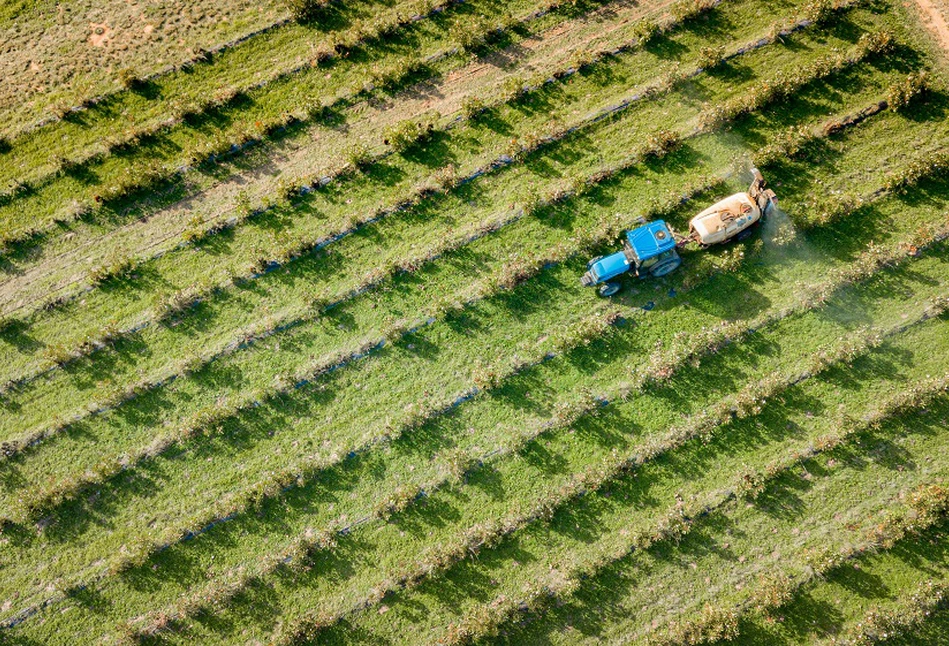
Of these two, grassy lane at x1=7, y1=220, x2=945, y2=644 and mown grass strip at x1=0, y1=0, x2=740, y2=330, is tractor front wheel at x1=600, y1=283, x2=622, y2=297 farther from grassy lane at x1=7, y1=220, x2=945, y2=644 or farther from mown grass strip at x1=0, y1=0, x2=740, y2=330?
mown grass strip at x1=0, y1=0, x2=740, y2=330

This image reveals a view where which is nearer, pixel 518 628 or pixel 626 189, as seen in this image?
pixel 518 628

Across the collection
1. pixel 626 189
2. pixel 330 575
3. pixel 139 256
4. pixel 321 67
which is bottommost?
pixel 330 575

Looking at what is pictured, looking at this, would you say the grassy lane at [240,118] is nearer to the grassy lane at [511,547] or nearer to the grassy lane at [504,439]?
the grassy lane at [504,439]

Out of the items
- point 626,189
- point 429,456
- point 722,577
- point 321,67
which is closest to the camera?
point 722,577

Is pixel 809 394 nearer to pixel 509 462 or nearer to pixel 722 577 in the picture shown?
pixel 722 577

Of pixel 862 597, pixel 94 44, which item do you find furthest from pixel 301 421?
pixel 862 597

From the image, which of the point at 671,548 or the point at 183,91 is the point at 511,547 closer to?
the point at 671,548

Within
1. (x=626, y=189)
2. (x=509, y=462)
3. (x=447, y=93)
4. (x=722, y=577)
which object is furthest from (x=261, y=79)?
(x=722, y=577)

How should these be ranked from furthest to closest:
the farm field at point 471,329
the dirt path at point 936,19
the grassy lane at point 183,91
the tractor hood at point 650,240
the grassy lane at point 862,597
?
the grassy lane at point 183,91
the dirt path at point 936,19
the tractor hood at point 650,240
the farm field at point 471,329
the grassy lane at point 862,597

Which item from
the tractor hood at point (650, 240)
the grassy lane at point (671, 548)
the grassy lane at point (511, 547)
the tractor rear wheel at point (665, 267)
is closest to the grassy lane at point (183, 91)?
the tractor hood at point (650, 240)
